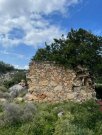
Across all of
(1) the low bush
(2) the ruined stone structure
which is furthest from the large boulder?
(1) the low bush

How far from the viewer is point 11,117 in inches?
757

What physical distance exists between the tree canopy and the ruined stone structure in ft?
2.36

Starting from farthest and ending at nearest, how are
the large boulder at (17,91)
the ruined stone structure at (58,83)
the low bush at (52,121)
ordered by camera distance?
the large boulder at (17,91), the ruined stone structure at (58,83), the low bush at (52,121)

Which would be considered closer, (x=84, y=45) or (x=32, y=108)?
(x=32, y=108)

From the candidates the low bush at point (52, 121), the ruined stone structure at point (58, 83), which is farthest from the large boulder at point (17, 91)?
the low bush at point (52, 121)

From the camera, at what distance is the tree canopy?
26594 mm

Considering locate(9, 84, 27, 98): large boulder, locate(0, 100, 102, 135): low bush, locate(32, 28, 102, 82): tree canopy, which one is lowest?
locate(0, 100, 102, 135): low bush

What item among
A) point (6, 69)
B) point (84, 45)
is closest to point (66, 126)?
point (84, 45)

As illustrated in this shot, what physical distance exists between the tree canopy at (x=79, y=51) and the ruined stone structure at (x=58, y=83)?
0.72 metres

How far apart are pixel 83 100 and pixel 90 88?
996 mm

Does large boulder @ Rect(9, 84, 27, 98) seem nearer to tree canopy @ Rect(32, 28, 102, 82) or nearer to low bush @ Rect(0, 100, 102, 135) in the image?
tree canopy @ Rect(32, 28, 102, 82)

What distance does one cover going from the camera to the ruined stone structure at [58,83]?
84.2 ft

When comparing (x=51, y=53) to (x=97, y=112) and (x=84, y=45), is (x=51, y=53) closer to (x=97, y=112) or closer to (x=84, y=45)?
(x=84, y=45)

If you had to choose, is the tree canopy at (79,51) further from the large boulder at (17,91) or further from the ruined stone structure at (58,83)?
the large boulder at (17,91)
